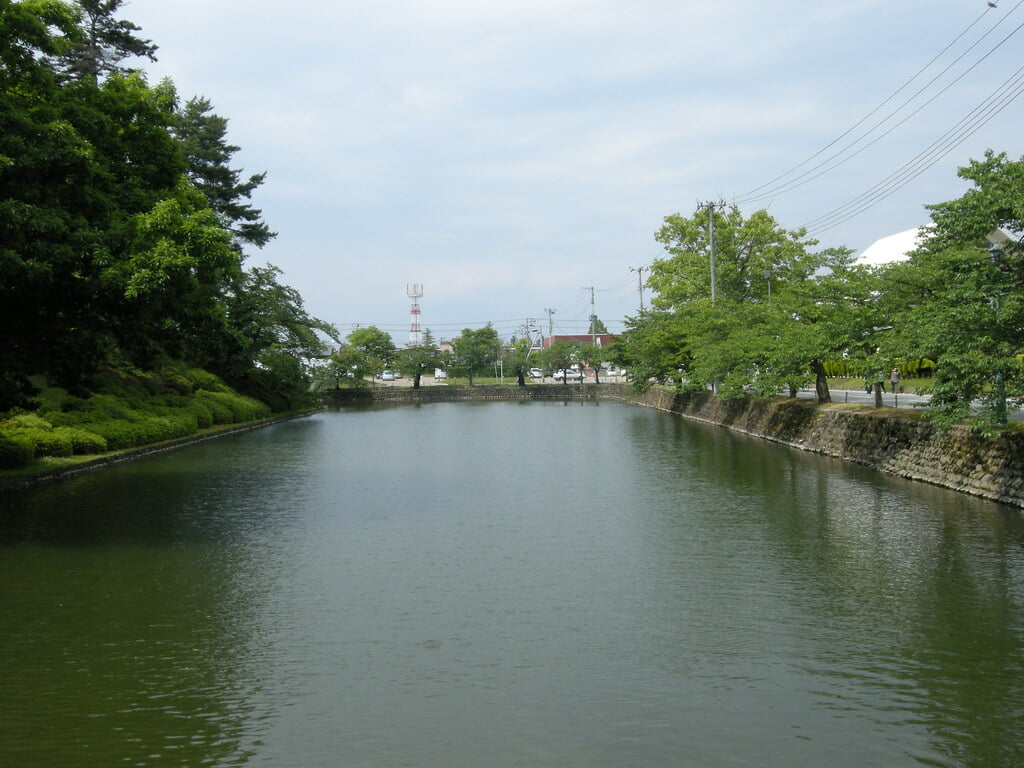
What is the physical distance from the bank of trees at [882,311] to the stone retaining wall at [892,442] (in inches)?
36.9

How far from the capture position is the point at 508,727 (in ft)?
18.9

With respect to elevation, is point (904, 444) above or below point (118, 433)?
below

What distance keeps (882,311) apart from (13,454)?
19685 millimetres

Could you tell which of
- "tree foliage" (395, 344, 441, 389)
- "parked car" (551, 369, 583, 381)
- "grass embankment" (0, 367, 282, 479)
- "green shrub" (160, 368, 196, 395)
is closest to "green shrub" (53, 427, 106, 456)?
"grass embankment" (0, 367, 282, 479)

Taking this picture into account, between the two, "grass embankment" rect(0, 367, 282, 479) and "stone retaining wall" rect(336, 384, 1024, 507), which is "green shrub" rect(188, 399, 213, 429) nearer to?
"grass embankment" rect(0, 367, 282, 479)

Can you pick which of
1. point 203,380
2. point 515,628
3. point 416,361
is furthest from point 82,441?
point 416,361

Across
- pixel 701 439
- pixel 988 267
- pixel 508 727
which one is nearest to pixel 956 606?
pixel 508 727

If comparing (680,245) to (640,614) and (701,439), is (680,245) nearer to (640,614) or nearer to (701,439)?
(701,439)

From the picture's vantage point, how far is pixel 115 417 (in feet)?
79.8

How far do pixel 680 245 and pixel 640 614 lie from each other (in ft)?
130

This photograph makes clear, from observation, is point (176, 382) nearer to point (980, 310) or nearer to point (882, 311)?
point (882, 311)

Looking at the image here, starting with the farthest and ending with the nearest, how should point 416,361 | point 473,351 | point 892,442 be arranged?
point 473,351 < point 416,361 < point 892,442

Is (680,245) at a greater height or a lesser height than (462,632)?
greater

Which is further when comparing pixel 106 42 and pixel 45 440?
pixel 106 42
